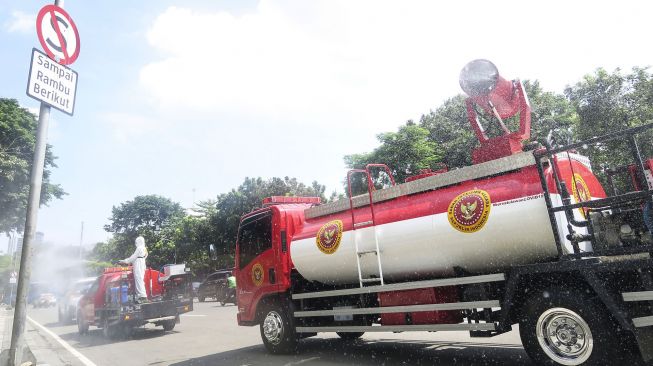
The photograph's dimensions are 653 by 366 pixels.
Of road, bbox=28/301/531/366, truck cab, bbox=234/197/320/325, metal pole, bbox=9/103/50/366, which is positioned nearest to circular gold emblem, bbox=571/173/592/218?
road, bbox=28/301/531/366

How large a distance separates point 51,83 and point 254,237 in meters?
4.57

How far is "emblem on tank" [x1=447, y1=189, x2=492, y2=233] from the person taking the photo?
5.29 meters

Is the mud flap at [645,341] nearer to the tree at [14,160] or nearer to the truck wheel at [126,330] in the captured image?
the truck wheel at [126,330]

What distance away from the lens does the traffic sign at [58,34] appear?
17.6ft

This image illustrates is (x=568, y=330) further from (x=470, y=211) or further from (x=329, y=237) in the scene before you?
(x=329, y=237)

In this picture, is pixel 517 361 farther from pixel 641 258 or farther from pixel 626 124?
pixel 626 124

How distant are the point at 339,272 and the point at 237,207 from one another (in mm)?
28608

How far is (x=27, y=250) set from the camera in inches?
211

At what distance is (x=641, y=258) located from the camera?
13.3 feet


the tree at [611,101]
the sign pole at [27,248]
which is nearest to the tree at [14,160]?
the sign pole at [27,248]

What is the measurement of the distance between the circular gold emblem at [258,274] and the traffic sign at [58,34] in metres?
4.80

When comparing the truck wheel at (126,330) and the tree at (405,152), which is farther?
the tree at (405,152)

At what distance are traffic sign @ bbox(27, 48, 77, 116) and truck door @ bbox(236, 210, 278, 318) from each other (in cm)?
398

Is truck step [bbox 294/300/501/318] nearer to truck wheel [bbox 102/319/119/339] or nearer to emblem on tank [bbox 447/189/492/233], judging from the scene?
emblem on tank [bbox 447/189/492/233]
